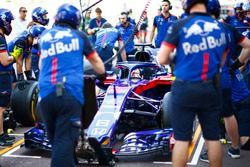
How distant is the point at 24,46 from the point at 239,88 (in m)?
3.49

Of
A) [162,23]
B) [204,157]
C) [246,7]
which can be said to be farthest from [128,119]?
[162,23]

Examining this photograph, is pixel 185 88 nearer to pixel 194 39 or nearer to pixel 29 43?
pixel 194 39

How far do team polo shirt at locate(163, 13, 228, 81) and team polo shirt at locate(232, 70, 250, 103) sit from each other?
6.15 feet

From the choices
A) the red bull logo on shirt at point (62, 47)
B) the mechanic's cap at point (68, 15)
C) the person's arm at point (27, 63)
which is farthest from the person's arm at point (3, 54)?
the person's arm at point (27, 63)

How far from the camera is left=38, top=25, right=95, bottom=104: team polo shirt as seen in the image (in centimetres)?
384

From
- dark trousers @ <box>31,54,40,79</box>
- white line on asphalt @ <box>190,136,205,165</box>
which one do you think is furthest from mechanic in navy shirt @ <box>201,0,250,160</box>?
dark trousers @ <box>31,54,40,79</box>

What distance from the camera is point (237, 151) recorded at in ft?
17.5

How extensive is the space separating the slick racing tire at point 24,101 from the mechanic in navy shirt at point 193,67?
3438 millimetres

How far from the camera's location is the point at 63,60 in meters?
3.84

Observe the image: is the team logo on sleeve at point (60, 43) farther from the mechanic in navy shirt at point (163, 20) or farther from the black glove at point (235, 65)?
the mechanic in navy shirt at point (163, 20)

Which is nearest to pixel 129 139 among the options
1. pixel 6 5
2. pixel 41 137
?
pixel 41 137

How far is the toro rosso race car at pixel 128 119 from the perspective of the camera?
4969mm

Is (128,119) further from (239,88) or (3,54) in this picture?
(3,54)

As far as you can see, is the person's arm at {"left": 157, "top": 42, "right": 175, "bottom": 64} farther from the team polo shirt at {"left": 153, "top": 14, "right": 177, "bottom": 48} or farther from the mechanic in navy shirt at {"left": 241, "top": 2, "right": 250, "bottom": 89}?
the team polo shirt at {"left": 153, "top": 14, "right": 177, "bottom": 48}
